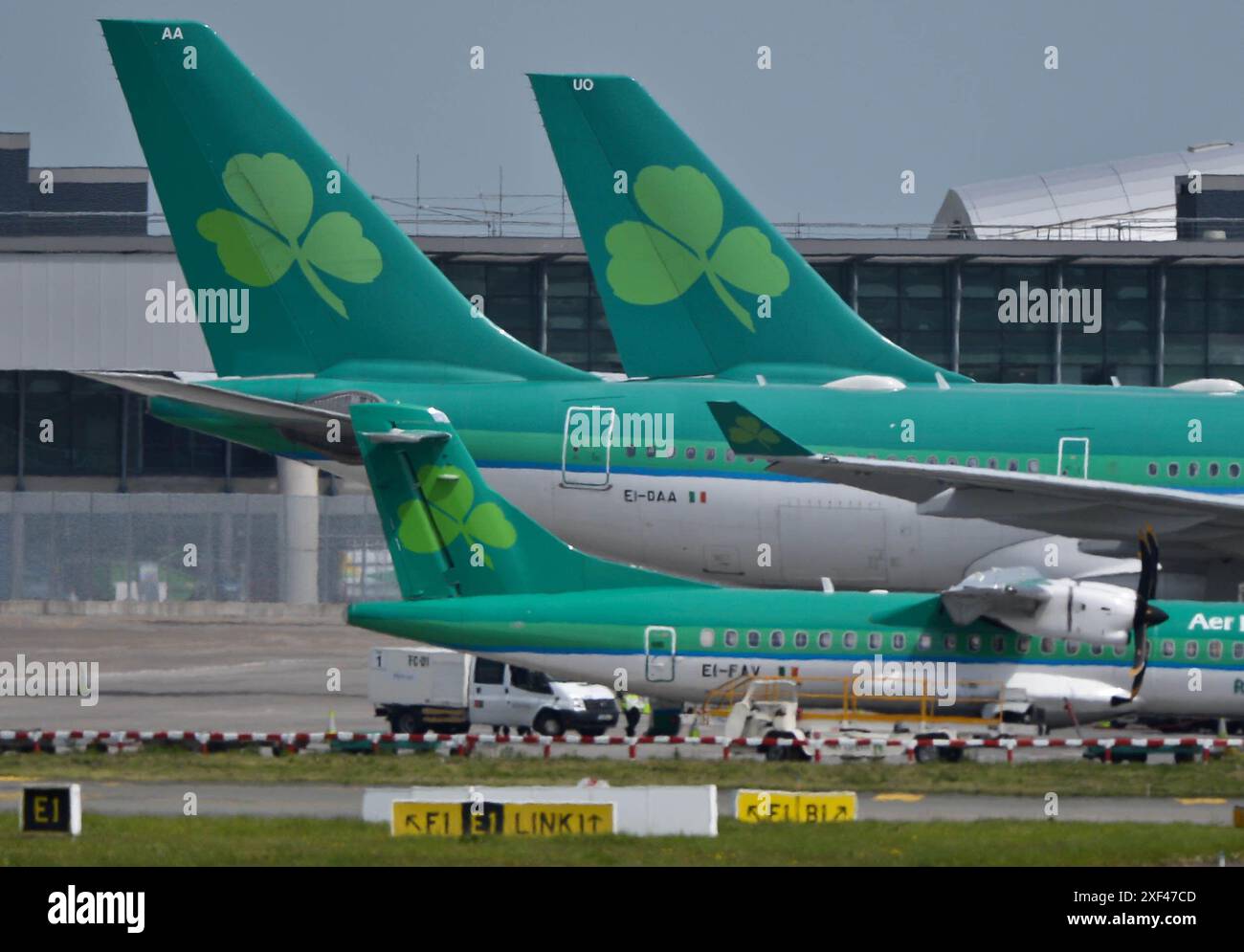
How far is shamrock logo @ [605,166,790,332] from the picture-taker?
138 ft

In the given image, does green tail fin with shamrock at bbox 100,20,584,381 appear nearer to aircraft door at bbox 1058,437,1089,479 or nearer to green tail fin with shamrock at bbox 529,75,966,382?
green tail fin with shamrock at bbox 529,75,966,382

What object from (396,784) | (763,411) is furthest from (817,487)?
(396,784)

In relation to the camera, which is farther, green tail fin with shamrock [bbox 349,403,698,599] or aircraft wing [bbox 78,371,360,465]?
aircraft wing [bbox 78,371,360,465]

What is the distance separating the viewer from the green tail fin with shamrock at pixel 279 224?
41062 millimetres

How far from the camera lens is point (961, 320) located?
75375 millimetres

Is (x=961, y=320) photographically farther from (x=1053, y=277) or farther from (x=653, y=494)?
(x=653, y=494)

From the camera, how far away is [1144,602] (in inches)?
1353

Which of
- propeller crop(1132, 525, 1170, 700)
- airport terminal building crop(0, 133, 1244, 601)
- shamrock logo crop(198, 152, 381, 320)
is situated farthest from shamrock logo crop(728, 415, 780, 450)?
airport terminal building crop(0, 133, 1244, 601)

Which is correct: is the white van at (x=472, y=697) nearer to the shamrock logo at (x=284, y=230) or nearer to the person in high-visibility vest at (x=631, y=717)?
the person in high-visibility vest at (x=631, y=717)

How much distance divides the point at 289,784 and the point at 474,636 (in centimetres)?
688

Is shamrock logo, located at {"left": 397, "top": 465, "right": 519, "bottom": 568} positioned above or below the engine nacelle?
above

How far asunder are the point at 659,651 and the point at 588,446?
561 cm

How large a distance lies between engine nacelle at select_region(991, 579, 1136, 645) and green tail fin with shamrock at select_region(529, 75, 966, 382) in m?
7.90
